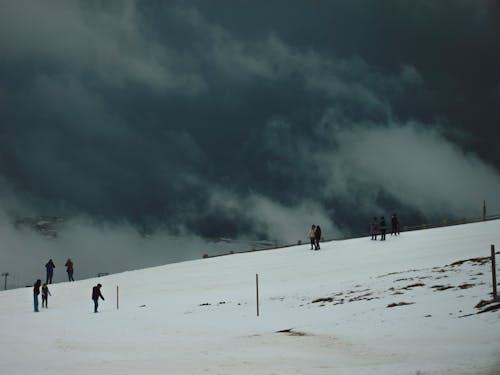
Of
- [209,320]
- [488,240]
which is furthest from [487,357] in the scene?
[488,240]

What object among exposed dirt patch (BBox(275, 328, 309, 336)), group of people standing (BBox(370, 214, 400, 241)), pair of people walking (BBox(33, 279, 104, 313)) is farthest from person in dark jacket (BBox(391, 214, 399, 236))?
exposed dirt patch (BBox(275, 328, 309, 336))

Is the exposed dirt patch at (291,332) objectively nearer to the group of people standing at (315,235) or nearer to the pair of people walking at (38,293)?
the pair of people walking at (38,293)

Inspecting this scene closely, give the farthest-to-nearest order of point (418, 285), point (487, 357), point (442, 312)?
1. point (418, 285)
2. point (442, 312)
3. point (487, 357)

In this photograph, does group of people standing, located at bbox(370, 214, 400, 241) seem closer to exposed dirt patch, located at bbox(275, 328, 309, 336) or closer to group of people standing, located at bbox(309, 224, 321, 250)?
group of people standing, located at bbox(309, 224, 321, 250)

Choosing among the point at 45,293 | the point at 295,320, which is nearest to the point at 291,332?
the point at 295,320

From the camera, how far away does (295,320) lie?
18547 millimetres

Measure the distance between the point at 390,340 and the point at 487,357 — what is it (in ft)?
11.4

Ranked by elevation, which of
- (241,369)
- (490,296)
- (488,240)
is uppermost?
(488,240)

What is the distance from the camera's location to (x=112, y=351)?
14031 millimetres

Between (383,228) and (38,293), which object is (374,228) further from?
(38,293)

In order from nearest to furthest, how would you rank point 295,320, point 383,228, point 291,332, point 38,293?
point 291,332 → point 295,320 → point 38,293 → point 383,228

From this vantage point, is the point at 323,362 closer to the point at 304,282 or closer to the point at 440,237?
the point at 304,282

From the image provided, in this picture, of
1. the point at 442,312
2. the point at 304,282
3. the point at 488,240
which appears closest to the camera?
the point at 442,312

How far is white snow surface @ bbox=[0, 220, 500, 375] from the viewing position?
1125 centimetres
